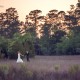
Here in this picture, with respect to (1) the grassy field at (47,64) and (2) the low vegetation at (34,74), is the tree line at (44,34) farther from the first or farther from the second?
(2) the low vegetation at (34,74)

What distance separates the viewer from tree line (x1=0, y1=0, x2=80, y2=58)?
44.7 metres

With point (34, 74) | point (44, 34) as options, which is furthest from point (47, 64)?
point (44, 34)

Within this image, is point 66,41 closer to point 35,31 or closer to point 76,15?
point 76,15

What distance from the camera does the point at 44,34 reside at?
68000 mm

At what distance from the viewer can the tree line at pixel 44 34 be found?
44719 mm

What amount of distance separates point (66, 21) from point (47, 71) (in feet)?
148

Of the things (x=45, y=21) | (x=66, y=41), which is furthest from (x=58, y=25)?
(x=66, y=41)

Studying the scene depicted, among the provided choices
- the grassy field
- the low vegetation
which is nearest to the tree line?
the grassy field

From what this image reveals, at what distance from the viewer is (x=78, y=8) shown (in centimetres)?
5966

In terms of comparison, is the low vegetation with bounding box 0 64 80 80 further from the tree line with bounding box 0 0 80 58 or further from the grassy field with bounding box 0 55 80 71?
the tree line with bounding box 0 0 80 58

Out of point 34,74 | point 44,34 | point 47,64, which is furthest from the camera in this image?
point 44,34

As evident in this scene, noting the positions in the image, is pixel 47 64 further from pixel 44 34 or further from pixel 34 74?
pixel 44 34

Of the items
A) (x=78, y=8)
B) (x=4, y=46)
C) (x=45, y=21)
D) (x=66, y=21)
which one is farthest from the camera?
(x=45, y=21)

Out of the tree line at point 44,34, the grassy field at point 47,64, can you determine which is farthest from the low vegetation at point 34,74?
the tree line at point 44,34
